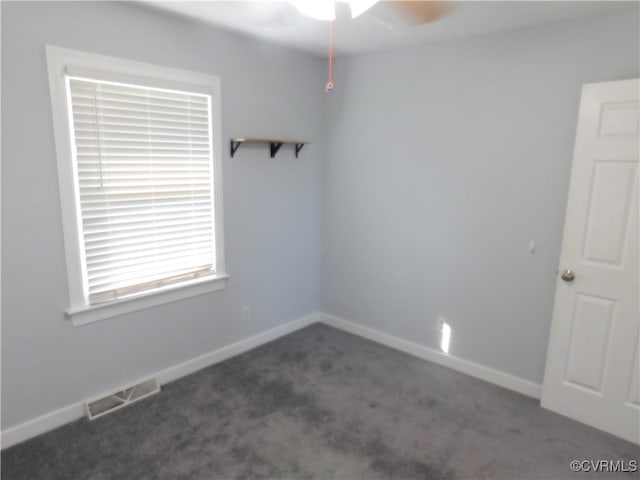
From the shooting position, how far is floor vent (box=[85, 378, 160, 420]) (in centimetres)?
241

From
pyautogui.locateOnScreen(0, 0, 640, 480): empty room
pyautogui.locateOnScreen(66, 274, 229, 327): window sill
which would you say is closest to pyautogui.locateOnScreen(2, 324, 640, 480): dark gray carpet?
pyautogui.locateOnScreen(0, 0, 640, 480): empty room

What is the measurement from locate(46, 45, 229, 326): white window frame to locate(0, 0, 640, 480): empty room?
0.01m

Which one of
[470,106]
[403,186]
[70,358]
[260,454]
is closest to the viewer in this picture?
[260,454]

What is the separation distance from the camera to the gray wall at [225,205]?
2031 mm

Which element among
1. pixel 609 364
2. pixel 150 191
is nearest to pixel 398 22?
pixel 150 191

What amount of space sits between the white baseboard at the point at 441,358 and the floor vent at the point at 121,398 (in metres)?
1.70

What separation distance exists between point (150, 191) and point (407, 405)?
2.16 metres

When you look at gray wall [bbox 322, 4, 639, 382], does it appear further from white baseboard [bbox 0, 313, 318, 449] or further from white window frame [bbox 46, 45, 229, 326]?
white window frame [bbox 46, 45, 229, 326]

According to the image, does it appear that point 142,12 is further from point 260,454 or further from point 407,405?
point 407,405

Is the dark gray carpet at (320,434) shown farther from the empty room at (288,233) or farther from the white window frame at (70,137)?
the white window frame at (70,137)

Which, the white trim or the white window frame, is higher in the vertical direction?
the white window frame

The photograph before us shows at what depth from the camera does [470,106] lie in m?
2.78

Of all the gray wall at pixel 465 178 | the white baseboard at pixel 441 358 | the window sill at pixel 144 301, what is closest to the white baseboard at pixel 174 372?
the white baseboard at pixel 441 358

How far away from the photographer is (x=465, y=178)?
112 inches
